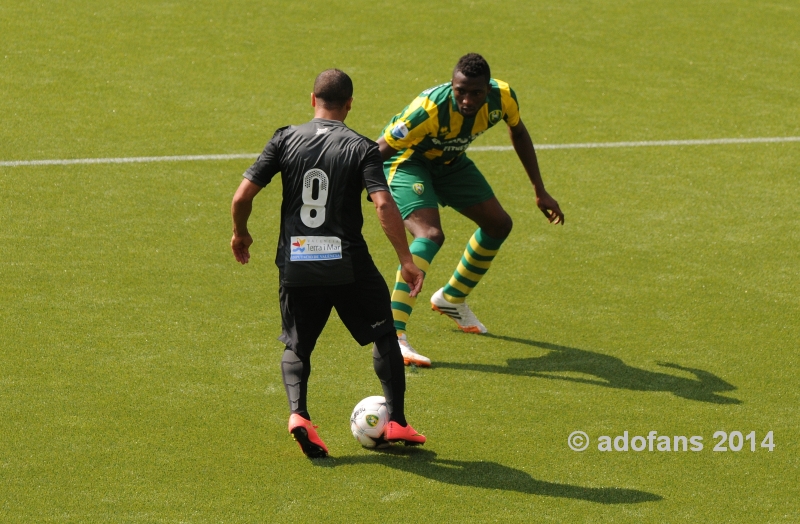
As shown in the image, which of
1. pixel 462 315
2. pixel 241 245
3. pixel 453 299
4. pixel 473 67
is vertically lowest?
pixel 462 315

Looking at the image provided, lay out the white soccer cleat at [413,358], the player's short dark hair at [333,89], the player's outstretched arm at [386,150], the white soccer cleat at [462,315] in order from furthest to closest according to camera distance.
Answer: the white soccer cleat at [462,315], the player's outstretched arm at [386,150], the white soccer cleat at [413,358], the player's short dark hair at [333,89]

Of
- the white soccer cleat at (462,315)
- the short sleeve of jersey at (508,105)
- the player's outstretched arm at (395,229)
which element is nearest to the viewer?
the player's outstretched arm at (395,229)

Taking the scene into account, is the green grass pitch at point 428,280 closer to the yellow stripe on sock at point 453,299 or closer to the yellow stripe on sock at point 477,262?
the yellow stripe on sock at point 453,299

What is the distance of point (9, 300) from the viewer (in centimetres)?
866

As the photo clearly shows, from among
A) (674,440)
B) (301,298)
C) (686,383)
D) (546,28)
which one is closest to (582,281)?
(686,383)

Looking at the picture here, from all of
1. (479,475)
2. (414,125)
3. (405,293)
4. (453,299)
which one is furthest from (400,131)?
(479,475)

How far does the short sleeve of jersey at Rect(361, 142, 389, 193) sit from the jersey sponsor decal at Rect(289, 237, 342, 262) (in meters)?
0.37

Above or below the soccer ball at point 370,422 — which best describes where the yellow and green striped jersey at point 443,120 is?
above

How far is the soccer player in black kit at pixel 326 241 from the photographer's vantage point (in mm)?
6367

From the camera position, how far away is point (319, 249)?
6.42m

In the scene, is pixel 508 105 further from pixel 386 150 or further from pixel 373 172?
pixel 373 172

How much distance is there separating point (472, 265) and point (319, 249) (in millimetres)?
2446

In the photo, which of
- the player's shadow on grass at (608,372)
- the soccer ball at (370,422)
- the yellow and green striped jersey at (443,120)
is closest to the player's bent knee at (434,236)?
the yellow and green striped jersey at (443,120)

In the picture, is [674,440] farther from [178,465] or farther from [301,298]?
[178,465]
